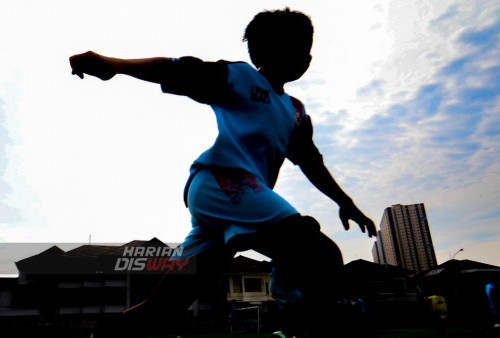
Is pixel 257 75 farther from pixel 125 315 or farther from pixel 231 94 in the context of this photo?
pixel 125 315

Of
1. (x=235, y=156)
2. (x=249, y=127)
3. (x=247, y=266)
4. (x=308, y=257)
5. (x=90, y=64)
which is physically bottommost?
(x=308, y=257)

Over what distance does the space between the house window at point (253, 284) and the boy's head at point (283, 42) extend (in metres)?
39.7

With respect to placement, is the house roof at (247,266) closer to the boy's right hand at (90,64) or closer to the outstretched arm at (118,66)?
the outstretched arm at (118,66)

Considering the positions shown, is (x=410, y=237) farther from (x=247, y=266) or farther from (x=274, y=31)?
(x=274, y=31)

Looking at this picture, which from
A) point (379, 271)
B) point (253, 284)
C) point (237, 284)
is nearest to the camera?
point (237, 284)

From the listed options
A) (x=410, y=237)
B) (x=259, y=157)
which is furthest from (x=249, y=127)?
(x=410, y=237)

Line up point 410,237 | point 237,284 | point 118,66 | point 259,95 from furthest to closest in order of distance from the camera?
point 410,237
point 237,284
point 259,95
point 118,66

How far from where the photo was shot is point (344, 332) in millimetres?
1314

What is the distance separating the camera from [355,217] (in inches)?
87.3

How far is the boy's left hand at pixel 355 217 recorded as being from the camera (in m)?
2.20

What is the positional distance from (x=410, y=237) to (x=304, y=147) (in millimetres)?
77507

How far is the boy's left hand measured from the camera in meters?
2.20

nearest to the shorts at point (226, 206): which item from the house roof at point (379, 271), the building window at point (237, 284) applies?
the building window at point (237, 284)

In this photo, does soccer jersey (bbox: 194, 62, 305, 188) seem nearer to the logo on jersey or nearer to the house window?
the logo on jersey
